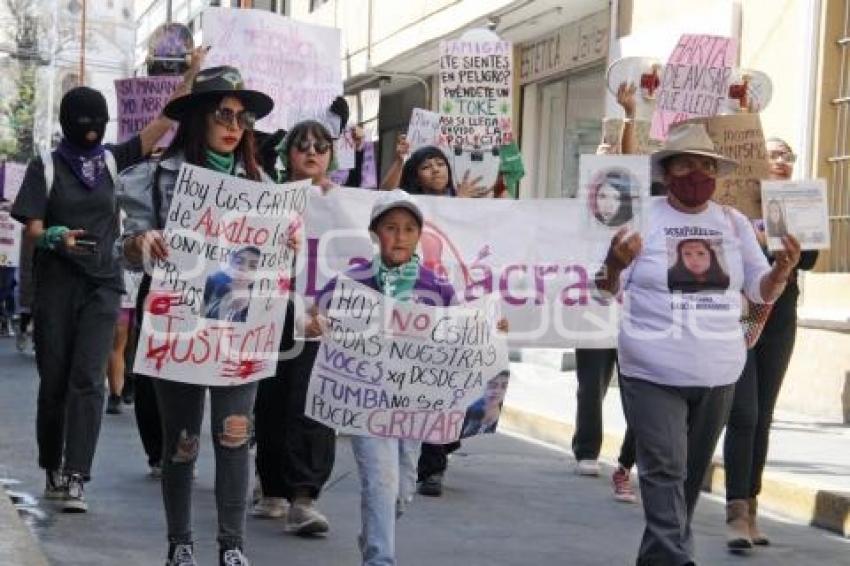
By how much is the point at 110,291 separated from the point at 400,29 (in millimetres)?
17723

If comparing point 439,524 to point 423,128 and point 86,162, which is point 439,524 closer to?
point 86,162

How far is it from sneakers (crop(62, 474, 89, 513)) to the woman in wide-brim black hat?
1.73m

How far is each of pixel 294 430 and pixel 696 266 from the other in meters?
2.07

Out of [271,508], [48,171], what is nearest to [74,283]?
[48,171]

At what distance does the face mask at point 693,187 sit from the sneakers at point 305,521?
2150mm

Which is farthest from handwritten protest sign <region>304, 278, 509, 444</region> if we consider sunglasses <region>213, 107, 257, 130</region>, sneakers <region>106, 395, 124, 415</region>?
sneakers <region>106, 395, 124, 415</region>

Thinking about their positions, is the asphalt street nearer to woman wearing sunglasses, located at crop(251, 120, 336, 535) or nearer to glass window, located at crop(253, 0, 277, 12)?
woman wearing sunglasses, located at crop(251, 120, 336, 535)

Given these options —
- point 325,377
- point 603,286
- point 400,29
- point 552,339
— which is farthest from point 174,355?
point 400,29

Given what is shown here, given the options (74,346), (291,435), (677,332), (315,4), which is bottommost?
(291,435)

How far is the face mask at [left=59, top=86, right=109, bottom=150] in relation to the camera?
25.5 feet

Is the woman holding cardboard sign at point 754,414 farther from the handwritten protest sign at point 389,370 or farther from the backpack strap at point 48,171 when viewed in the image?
the backpack strap at point 48,171

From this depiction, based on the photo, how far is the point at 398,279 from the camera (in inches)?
244

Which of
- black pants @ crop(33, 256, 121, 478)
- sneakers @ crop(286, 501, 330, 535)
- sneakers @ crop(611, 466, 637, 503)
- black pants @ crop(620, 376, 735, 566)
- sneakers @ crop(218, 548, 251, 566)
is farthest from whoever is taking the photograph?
sneakers @ crop(611, 466, 637, 503)

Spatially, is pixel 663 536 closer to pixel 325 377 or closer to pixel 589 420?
pixel 325 377
